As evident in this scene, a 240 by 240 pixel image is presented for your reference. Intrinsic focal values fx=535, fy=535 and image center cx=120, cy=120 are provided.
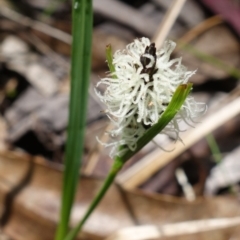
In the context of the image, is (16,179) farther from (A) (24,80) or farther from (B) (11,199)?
(A) (24,80)

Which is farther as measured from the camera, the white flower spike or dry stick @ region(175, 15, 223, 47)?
dry stick @ region(175, 15, 223, 47)

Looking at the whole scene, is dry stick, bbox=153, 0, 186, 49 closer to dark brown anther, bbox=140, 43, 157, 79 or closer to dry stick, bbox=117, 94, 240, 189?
dry stick, bbox=117, 94, 240, 189

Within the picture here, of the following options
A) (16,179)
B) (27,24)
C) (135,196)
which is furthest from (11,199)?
(27,24)

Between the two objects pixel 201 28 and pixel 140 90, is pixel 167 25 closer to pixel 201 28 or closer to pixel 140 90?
pixel 201 28

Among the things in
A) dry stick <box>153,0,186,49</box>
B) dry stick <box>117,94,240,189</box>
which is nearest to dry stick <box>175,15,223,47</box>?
dry stick <box>153,0,186,49</box>

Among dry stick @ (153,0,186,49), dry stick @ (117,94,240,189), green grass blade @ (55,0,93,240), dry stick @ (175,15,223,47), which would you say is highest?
dry stick @ (175,15,223,47)

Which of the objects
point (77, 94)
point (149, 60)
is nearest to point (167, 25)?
point (77, 94)
